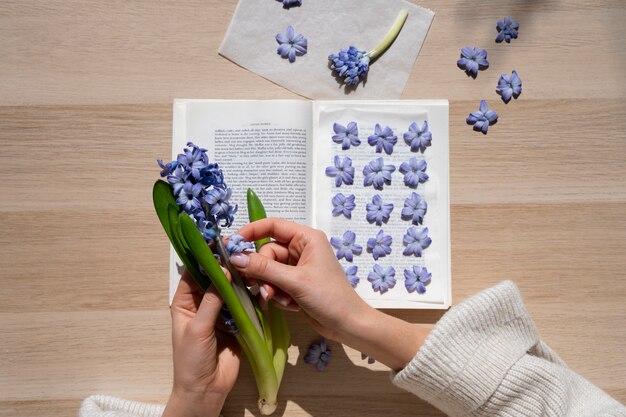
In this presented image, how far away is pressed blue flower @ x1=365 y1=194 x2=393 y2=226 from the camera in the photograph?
83 cm

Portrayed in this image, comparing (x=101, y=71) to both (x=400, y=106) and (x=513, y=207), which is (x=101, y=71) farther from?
(x=513, y=207)

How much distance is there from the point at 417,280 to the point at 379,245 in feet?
0.26

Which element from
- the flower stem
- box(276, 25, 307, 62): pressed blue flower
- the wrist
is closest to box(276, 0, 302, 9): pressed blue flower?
box(276, 25, 307, 62): pressed blue flower

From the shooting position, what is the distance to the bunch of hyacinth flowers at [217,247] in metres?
0.58

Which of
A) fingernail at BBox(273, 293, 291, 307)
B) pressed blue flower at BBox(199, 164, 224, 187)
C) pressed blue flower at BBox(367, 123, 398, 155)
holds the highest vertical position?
pressed blue flower at BBox(367, 123, 398, 155)

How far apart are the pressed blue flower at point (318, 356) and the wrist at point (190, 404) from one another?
0.15 metres

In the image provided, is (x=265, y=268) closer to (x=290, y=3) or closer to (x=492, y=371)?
(x=492, y=371)

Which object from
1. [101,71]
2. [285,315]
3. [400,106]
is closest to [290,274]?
[285,315]

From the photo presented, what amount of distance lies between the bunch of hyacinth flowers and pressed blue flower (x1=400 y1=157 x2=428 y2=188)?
241 mm

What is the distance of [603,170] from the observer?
0.84m

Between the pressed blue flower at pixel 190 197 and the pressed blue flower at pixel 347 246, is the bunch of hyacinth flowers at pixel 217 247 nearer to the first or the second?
the pressed blue flower at pixel 190 197

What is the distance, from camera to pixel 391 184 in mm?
845

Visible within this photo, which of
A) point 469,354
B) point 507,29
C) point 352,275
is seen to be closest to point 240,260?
point 352,275

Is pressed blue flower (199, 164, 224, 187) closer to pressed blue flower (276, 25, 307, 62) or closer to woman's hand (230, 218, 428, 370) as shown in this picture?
woman's hand (230, 218, 428, 370)
